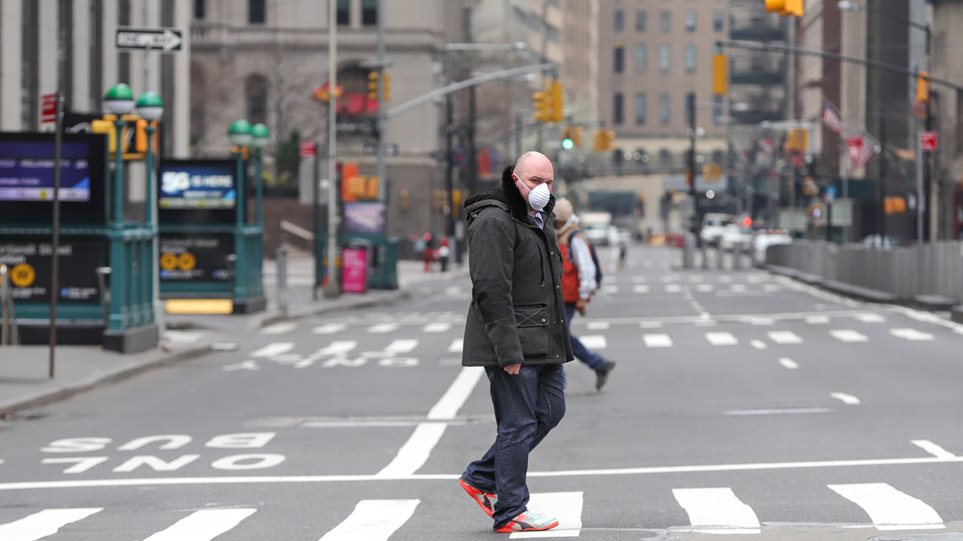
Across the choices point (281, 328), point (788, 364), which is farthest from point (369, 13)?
point (788, 364)

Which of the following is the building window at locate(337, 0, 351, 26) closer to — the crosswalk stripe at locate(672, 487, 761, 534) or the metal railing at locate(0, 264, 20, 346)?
the metal railing at locate(0, 264, 20, 346)

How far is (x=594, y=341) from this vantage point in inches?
1163

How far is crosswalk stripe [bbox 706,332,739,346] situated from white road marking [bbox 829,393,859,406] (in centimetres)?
927

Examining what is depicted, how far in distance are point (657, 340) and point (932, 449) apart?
15.7 metres

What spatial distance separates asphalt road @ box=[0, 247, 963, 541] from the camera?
34.7 feet

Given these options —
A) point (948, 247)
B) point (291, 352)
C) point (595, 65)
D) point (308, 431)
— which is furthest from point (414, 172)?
point (595, 65)

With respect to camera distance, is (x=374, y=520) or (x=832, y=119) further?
(x=832, y=119)

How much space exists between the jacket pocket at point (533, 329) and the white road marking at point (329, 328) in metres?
23.9

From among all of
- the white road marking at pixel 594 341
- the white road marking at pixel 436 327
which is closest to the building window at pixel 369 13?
the white road marking at pixel 436 327

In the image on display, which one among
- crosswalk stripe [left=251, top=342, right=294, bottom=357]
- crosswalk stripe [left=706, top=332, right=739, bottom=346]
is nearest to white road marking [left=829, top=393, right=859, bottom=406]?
crosswalk stripe [left=706, top=332, right=739, bottom=346]

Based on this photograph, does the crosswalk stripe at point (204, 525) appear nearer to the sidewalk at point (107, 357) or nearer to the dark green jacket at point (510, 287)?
the dark green jacket at point (510, 287)

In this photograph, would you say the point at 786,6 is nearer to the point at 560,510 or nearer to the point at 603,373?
the point at 603,373

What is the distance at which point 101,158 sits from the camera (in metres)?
24.7

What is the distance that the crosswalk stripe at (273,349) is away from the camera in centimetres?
2728
